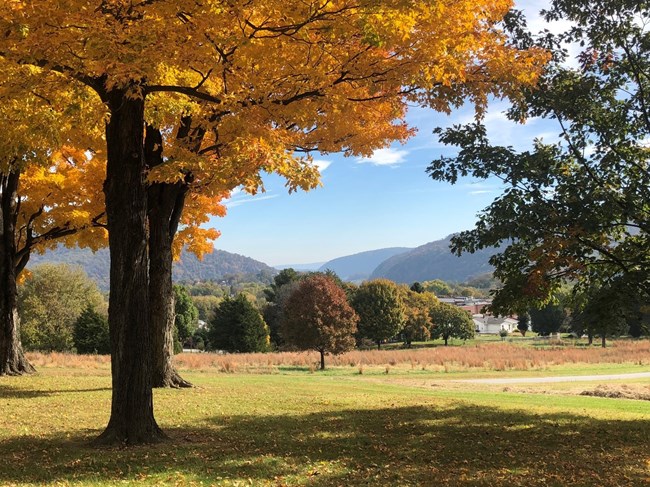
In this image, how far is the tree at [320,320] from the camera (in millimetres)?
36125

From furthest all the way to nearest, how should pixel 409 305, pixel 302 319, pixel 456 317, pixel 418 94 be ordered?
pixel 456 317 → pixel 409 305 → pixel 302 319 → pixel 418 94

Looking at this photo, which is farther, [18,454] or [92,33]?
[18,454]

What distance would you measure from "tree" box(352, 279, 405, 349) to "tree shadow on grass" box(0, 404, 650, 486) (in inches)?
2080

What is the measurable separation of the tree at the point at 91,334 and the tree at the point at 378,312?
2761cm

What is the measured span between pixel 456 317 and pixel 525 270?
7877 centimetres

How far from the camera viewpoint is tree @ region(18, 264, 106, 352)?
54.8 meters

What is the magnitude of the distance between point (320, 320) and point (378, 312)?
27.1m

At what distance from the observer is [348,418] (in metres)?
9.77

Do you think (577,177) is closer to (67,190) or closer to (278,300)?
(67,190)

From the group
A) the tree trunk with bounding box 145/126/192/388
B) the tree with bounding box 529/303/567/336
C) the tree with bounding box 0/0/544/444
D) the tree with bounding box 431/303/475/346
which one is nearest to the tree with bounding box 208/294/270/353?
the tree with bounding box 431/303/475/346

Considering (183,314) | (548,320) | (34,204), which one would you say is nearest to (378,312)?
(183,314)

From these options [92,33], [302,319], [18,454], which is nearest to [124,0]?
[92,33]

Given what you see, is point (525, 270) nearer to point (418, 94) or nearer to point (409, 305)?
point (418, 94)

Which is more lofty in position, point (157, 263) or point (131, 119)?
point (131, 119)
